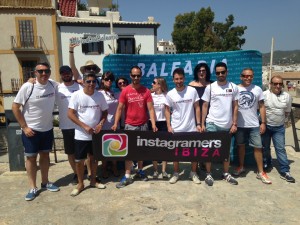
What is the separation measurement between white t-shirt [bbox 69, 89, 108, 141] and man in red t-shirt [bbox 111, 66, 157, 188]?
300mm

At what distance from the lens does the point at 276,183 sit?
409cm

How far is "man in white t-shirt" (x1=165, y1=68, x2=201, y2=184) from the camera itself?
3920mm

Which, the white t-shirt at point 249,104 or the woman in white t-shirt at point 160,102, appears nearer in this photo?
the white t-shirt at point 249,104

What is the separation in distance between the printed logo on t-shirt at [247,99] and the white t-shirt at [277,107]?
1.10 ft

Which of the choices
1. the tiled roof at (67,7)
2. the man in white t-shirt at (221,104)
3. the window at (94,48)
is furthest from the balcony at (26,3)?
the man in white t-shirt at (221,104)

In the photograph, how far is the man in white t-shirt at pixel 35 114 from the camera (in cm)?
351

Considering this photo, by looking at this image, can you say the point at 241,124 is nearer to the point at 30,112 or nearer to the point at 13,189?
the point at 30,112

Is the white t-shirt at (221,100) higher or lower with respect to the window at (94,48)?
lower

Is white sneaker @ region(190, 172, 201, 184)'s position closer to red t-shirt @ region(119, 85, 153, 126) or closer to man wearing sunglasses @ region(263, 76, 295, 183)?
red t-shirt @ region(119, 85, 153, 126)

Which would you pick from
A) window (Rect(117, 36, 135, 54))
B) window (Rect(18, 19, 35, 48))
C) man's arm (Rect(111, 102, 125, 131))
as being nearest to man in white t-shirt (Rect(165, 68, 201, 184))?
man's arm (Rect(111, 102, 125, 131))

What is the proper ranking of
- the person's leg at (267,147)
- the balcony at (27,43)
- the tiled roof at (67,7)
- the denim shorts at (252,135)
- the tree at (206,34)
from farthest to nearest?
the tree at (206,34) < the tiled roof at (67,7) < the balcony at (27,43) < the person's leg at (267,147) < the denim shorts at (252,135)

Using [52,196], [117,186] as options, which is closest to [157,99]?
[117,186]

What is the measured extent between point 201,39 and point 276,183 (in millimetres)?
27873

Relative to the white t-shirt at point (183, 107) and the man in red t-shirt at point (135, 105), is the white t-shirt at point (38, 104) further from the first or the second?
the white t-shirt at point (183, 107)
